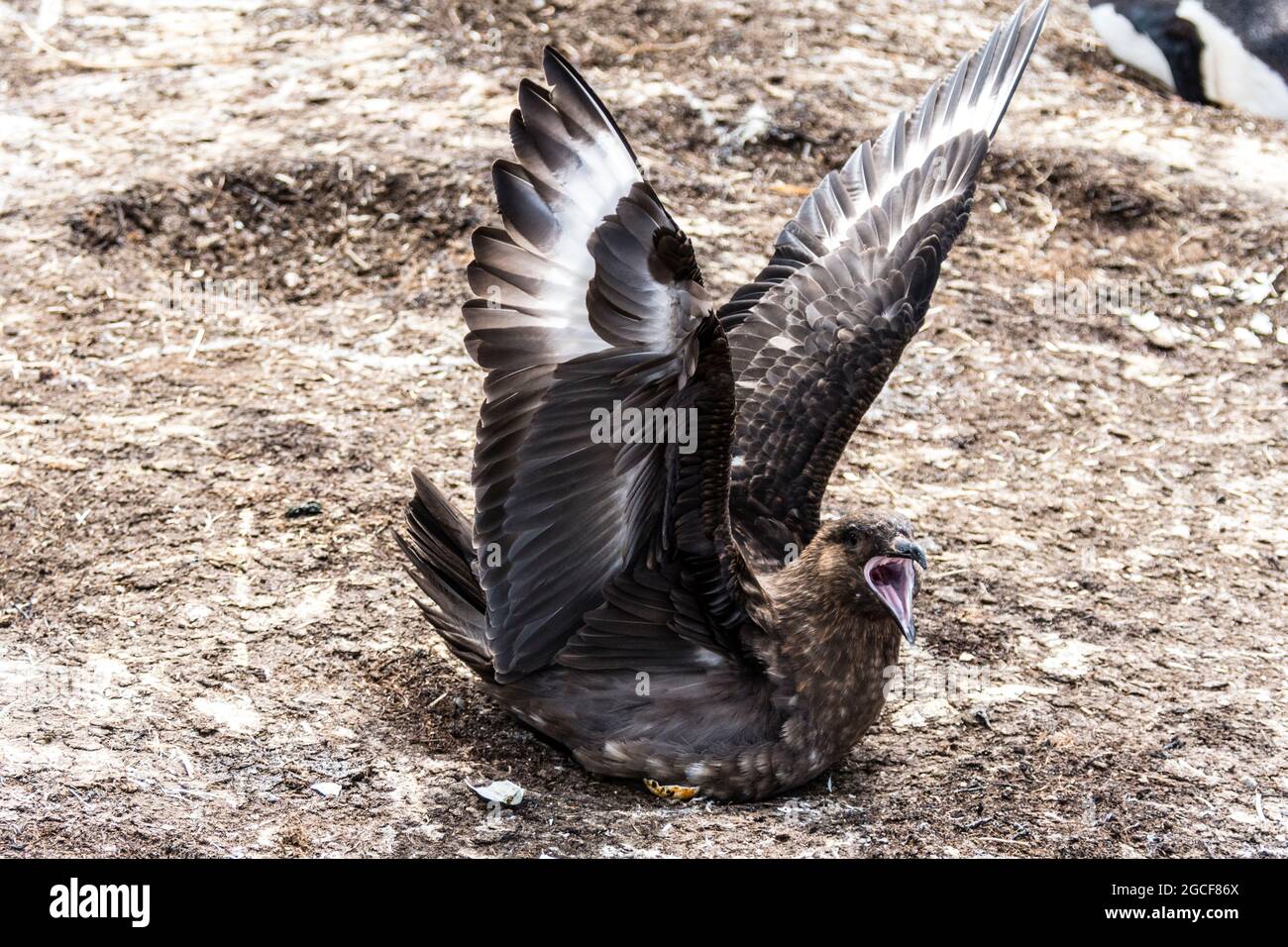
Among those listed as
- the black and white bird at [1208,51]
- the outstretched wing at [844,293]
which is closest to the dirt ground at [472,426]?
the black and white bird at [1208,51]

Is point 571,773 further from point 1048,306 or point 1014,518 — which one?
point 1048,306

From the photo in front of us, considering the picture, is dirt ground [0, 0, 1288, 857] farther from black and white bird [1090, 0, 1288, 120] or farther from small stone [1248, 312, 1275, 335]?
black and white bird [1090, 0, 1288, 120]

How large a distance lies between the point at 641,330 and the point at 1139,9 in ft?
19.4

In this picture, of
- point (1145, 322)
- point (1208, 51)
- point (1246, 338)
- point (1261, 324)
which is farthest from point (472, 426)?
point (1208, 51)

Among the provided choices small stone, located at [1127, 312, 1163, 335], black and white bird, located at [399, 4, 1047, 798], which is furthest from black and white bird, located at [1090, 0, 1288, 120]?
black and white bird, located at [399, 4, 1047, 798]

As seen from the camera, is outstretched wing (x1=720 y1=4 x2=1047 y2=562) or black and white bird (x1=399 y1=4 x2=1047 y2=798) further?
outstretched wing (x1=720 y1=4 x2=1047 y2=562)

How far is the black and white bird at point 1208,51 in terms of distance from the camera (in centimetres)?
795

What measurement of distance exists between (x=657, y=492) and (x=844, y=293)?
1408 mm

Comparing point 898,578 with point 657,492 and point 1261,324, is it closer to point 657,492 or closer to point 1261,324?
point 657,492

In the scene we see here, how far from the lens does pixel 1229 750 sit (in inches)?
153

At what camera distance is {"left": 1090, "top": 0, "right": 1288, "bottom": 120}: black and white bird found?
26.1 feet

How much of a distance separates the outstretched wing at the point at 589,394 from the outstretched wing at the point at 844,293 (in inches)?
27.1

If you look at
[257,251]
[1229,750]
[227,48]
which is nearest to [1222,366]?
[1229,750]

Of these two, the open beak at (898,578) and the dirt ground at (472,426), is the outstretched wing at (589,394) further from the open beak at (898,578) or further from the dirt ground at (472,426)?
the dirt ground at (472,426)
